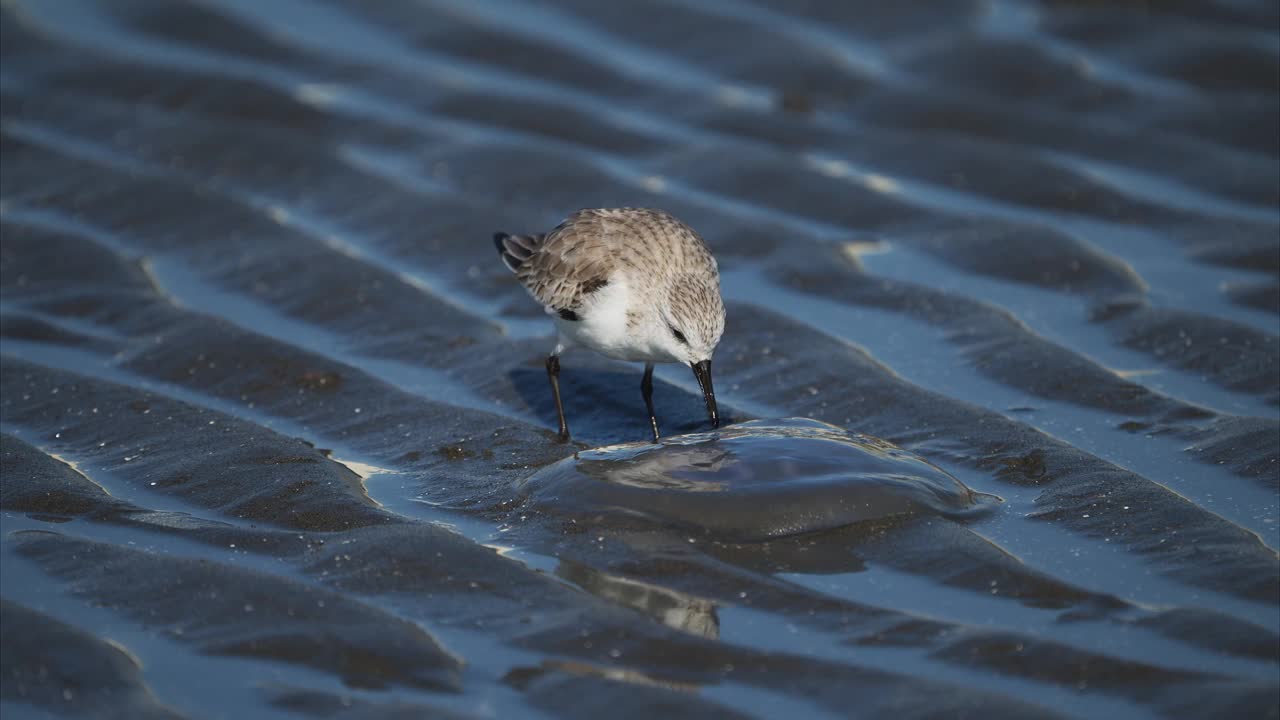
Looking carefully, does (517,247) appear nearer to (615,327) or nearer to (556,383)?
(556,383)

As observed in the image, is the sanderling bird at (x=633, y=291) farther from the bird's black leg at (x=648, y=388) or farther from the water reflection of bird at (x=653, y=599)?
the water reflection of bird at (x=653, y=599)

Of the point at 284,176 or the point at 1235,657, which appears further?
the point at 284,176

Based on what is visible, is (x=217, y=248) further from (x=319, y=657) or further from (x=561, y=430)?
(x=319, y=657)

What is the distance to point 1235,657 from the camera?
16.1ft

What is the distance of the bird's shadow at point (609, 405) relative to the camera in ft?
24.3

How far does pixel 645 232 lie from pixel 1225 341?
115 inches

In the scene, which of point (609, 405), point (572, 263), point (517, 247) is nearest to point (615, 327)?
point (572, 263)

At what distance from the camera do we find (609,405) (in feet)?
25.5

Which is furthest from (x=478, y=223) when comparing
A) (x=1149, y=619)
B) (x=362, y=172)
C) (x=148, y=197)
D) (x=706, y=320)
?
(x=1149, y=619)

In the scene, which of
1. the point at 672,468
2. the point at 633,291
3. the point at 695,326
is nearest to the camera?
the point at 672,468

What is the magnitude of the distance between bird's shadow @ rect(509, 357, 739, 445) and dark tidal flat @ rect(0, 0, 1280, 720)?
0.13 feet

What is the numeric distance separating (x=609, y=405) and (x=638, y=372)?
1.28 feet

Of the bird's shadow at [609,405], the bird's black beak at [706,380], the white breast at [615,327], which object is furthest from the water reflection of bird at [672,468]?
the bird's shadow at [609,405]

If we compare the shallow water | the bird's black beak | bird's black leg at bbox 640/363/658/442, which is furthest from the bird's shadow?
the shallow water
